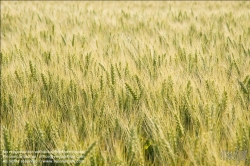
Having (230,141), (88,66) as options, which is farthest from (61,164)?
(88,66)

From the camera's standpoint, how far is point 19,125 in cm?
127

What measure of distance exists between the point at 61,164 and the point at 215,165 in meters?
0.58

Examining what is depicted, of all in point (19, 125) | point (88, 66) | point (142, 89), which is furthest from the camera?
point (88, 66)

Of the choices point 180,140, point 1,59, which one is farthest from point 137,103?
point 1,59

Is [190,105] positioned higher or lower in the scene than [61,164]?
higher

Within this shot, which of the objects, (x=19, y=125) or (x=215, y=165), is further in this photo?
(x=19, y=125)

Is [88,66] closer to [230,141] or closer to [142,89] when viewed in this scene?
[142,89]

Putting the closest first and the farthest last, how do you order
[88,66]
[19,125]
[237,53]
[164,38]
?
[19,125] < [88,66] < [237,53] < [164,38]

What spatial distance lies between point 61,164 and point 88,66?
107cm

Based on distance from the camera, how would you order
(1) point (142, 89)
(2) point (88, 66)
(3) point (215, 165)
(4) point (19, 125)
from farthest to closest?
(2) point (88, 66), (1) point (142, 89), (4) point (19, 125), (3) point (215, 165)

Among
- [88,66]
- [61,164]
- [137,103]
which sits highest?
[88,66]

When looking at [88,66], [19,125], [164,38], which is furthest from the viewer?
[164,38]

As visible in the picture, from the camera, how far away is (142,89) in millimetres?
1560

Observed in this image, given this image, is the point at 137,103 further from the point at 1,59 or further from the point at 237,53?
the point at 1,59
